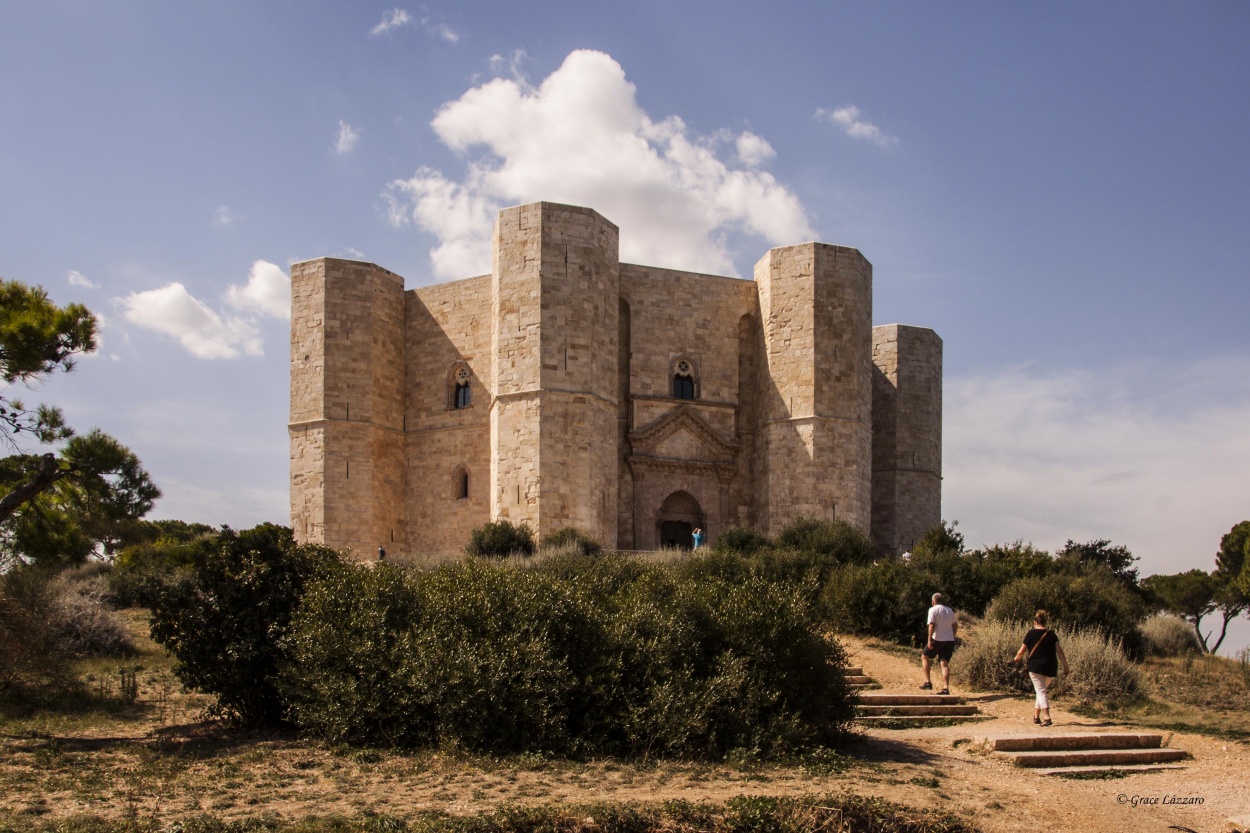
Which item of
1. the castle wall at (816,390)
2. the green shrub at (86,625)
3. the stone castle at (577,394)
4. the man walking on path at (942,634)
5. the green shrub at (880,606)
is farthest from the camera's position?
the castle wall at (816,390)

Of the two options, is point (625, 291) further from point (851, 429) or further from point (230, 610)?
point (230, 610)

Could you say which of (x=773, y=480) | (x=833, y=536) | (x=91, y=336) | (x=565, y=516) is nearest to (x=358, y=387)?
(x=565, y=516)

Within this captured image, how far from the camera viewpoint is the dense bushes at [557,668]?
8586 mm

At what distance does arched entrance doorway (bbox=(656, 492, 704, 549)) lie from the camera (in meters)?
25.1

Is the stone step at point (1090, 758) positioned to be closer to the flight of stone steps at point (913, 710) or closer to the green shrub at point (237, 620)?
the flight of stone steps at point (913, 710)

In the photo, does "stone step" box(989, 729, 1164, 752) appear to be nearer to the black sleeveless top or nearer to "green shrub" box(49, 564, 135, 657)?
the black sleeveless top

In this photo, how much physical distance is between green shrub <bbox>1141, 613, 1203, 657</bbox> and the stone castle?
6551mm

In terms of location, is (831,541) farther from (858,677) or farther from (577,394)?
(858,677)

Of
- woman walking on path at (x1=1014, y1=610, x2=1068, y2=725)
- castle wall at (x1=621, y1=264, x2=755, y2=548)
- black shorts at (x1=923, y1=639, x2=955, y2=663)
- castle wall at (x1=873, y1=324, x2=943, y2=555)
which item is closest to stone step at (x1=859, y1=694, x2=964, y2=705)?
black shorts at (x1=923, y1=639, x2=955, y2=663)

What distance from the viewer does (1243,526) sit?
38.0m

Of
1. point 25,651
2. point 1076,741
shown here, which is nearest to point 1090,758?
point 1076,741

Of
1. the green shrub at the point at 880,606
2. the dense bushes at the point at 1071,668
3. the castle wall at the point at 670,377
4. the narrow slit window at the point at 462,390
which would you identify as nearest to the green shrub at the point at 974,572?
Result: the green shrub at the point at 880,606

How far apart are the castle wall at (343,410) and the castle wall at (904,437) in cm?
1243

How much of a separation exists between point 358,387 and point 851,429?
11.1m
